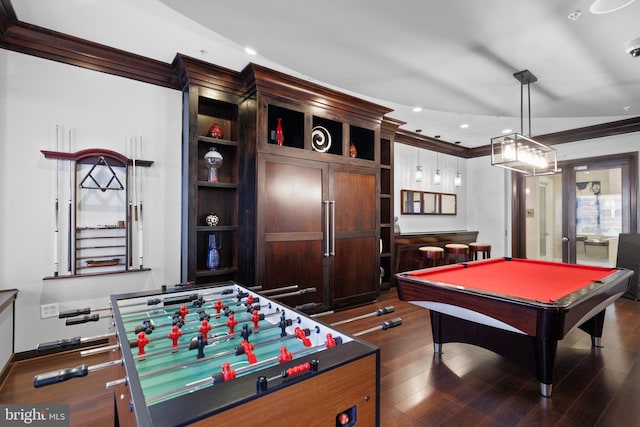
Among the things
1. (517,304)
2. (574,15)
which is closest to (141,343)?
(517,304)

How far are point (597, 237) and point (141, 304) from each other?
6915 mm

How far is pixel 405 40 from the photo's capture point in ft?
7.25

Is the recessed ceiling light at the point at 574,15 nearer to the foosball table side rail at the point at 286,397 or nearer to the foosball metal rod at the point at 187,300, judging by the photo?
the foosball table side rail at the point at 286,397

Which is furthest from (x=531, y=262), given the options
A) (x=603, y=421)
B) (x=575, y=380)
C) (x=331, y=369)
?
(x=331, y=369)

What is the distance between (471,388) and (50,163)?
12.7 feet

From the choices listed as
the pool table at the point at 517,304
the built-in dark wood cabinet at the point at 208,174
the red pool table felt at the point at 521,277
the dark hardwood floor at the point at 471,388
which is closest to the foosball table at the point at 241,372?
the dark hardwood floor at the point at 471,388

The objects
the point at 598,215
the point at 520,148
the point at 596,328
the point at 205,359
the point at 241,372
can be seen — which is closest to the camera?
the point at 241,372

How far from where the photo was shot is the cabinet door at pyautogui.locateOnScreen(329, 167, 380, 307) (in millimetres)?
3855

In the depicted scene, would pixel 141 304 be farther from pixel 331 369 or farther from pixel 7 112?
pixel 7 112

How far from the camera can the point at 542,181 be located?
20.6 feet

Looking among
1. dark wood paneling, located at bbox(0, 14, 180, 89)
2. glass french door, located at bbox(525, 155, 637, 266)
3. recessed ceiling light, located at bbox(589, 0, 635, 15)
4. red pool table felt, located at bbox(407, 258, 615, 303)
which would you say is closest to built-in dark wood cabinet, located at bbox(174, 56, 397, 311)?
dark wood paneling, located at bbox(0, 14, 180, 89)

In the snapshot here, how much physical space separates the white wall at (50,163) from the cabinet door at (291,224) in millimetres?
1056

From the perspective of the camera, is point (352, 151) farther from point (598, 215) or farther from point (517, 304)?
point (598, 215)

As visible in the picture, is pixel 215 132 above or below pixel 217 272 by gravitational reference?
above
